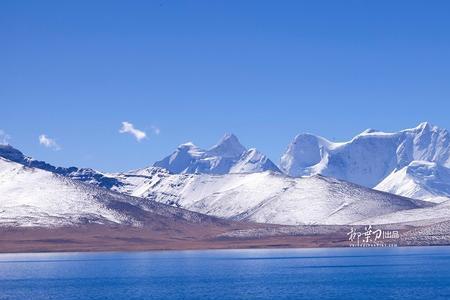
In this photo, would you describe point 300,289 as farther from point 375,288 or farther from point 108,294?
point 108,294

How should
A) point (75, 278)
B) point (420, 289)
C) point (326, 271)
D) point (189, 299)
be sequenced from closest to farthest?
point (189, 299) → point (420, 289) → point (75, 278) → point (326, 271)

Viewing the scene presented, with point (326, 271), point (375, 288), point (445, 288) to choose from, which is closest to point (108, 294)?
point (375, 288)

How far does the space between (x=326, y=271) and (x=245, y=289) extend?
4982 centimetres

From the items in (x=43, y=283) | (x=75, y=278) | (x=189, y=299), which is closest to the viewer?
(x=189, y=299)

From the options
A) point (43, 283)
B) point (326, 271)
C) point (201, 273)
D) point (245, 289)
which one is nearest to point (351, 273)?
point (326, 271)

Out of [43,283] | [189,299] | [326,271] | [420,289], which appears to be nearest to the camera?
[189,299]

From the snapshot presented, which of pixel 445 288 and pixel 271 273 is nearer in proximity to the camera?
pixel 445 288

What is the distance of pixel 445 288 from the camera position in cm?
14612

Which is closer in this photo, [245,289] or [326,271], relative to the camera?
[245,289]

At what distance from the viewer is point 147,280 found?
175875 mm

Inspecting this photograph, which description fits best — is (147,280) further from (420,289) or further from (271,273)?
(420,289)

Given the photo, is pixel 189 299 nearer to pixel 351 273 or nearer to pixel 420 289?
pixel 420 289

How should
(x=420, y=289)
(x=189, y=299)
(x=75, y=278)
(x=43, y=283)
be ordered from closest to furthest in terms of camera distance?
(x=189, y=299)
(x=420, y=289)
(x=43, y=283)
(x=75, y=278)

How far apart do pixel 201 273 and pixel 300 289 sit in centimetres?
4698
